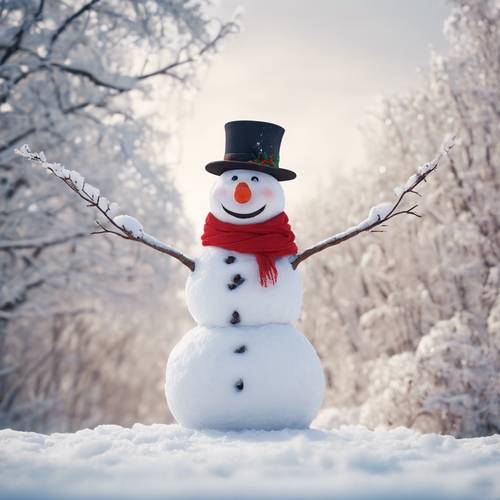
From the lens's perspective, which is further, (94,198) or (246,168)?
(246,168)

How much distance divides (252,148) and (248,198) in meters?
0.39

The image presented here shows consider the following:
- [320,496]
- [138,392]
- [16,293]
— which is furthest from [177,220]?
[138,392]

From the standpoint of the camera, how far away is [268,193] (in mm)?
3846

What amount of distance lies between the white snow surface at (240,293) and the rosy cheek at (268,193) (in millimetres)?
417

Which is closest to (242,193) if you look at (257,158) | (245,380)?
(257,158)

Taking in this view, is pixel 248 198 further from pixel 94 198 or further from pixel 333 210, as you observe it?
pixel 333 210

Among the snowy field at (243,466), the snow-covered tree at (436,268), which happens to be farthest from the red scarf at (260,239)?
the snow-covered tree at (436,268)

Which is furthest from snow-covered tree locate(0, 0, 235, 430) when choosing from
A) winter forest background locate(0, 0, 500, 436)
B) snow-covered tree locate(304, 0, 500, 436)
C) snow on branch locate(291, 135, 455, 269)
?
snow on branch locate(291, 135, 455, 269)

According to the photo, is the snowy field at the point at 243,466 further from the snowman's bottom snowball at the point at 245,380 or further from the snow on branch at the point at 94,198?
the snow on branch at the point at 94,198

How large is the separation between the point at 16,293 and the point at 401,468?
641 centimetres

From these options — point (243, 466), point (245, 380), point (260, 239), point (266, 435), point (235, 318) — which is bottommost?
point (243, 466)

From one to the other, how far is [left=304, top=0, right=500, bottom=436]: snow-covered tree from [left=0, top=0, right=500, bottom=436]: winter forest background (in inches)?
1.0

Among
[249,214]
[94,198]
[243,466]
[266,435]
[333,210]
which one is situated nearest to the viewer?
[243,466]

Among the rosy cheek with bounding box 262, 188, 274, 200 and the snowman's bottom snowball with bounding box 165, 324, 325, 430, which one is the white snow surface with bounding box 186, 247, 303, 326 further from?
the rosy cheek with bounding box 262, 188, 274, 200
